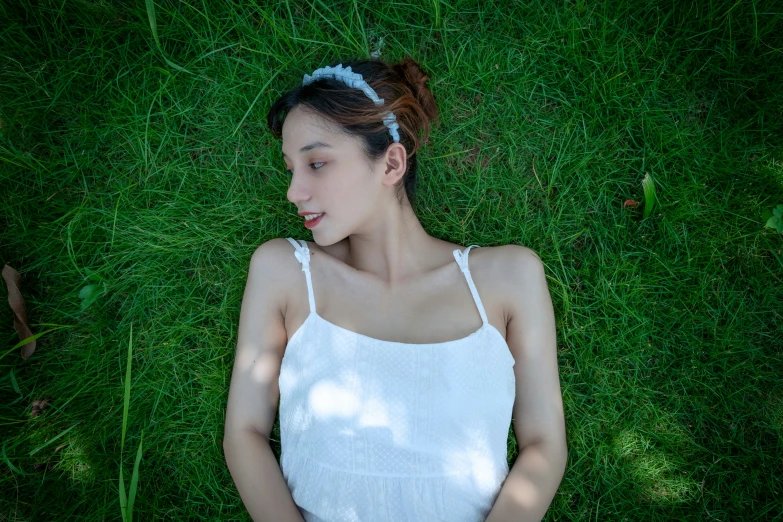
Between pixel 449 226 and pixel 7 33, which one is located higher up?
pixel 7 33

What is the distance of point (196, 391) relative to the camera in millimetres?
3123

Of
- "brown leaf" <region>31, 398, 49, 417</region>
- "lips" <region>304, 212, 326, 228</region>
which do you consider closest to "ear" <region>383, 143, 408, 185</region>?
"lips" <region>304, 212, 326, 228</region>

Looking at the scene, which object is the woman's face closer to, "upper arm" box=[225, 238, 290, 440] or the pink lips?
the pink lips

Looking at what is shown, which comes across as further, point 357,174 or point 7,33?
point 7,33

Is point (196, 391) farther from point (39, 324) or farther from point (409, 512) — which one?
point (409, 512)

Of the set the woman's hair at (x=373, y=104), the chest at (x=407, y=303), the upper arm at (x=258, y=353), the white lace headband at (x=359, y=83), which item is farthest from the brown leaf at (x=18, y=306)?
the white lace headband at (x=359, y=83)

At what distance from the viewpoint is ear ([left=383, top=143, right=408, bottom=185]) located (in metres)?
2.56

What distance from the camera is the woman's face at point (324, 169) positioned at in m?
2.45

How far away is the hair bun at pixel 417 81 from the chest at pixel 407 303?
0.86 metres

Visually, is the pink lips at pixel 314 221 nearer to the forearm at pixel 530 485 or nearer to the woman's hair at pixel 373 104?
the woman's hair at pixel 373 104

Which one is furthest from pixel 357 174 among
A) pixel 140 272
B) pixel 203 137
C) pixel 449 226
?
pixel 140 272

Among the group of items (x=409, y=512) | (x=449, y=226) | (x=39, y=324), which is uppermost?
(x=449, y=226)

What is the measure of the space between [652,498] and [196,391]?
2.75 meters

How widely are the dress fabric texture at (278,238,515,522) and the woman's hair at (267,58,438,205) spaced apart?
2.89 feet
